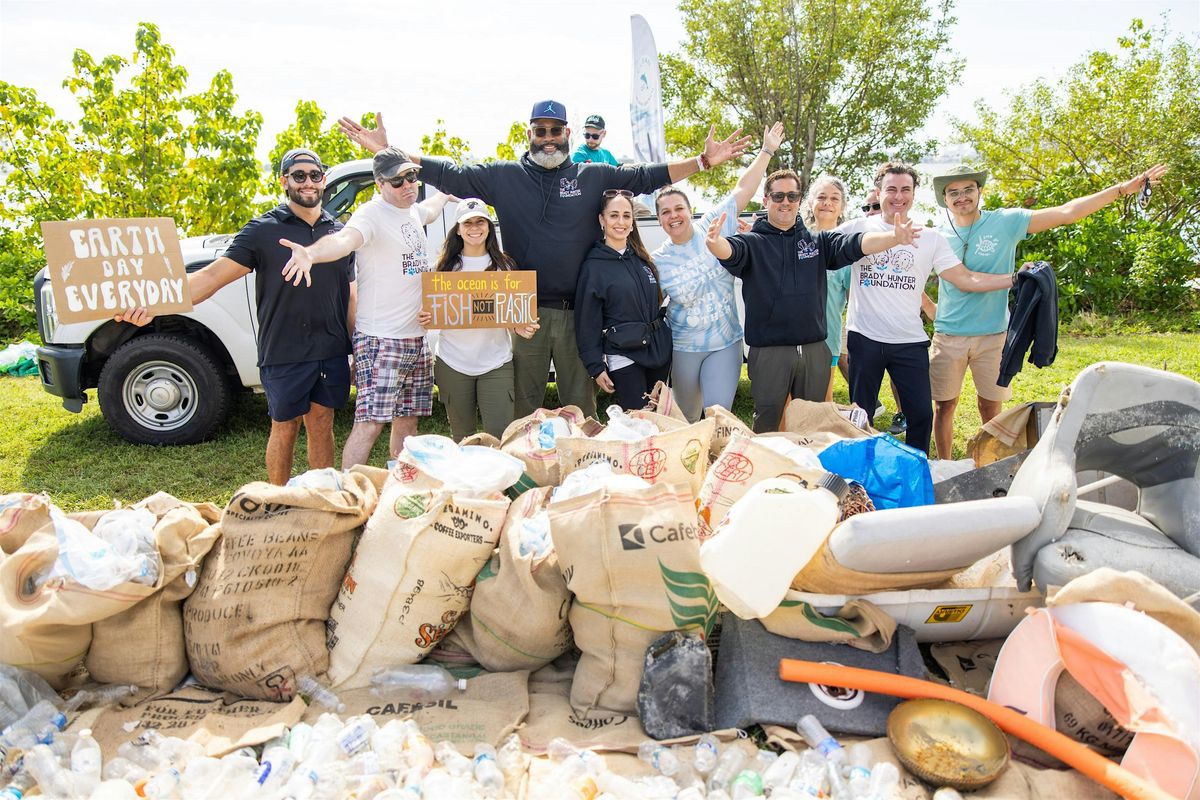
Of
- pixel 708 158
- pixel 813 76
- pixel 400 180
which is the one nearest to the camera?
pixel 400 180

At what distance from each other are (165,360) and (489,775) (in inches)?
173

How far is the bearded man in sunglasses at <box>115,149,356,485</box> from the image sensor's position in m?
3.79

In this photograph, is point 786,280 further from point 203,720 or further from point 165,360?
point 165,360

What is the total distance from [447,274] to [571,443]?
1.33 m

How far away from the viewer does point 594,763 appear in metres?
2.21

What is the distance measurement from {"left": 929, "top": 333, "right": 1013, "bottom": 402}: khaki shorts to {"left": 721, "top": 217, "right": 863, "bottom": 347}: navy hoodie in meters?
1.05

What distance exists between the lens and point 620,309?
400cm

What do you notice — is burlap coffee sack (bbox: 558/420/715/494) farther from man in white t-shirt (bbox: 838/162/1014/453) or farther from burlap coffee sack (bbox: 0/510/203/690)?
man in white t-shirt (bbox: 838/162/1014/453)

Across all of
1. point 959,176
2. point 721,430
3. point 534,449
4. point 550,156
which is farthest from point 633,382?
point 959,176

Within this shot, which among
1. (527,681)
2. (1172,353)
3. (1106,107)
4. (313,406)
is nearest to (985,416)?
(527,681)

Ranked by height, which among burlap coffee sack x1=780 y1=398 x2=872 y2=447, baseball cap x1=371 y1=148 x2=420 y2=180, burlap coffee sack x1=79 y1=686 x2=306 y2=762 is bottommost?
burlap coffee sack x1=79 y1=686 x2=306 y2=762

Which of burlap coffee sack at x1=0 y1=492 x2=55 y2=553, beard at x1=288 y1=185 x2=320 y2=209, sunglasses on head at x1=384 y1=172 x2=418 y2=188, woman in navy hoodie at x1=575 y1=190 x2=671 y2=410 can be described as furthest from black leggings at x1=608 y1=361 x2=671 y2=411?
burlap coffee sack at x1=0 y1=492 x2=55 y2=553

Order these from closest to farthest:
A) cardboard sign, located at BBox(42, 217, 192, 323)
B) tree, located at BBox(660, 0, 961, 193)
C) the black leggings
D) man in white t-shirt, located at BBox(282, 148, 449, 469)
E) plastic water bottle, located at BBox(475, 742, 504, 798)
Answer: plastic water bottle, located at BBox(475, 742, 504, 798) → cardboard sign, located at BBox(42, 217, 192, 323) → man in white t-shirt, located at BBox(282, 148, 449, 469) → the black leggings → tree, located at BBox(660, 0, 961, 193)

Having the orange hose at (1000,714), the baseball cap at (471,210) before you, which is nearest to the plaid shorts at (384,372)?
the baseball cap at (471,210)
